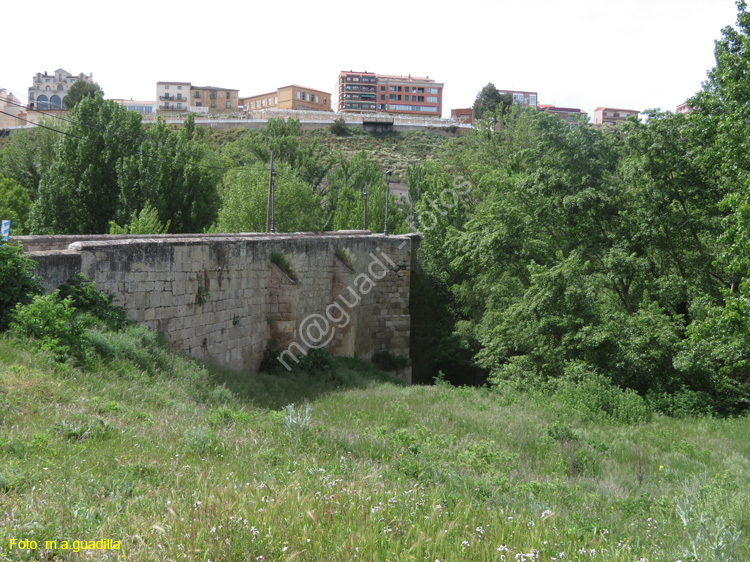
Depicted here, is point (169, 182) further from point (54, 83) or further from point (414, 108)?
point (54, 83)

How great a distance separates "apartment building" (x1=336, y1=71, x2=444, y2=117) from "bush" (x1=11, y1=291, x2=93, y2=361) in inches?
3809

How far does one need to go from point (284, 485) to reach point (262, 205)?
23731 mm

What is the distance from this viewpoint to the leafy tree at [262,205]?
2652cm

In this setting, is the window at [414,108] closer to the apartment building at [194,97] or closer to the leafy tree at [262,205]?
the apartment building at [194,97]

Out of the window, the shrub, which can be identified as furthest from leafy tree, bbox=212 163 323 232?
the window

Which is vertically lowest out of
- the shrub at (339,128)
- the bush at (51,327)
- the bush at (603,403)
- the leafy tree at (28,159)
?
the bush at (603,403)

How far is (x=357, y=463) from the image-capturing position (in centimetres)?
502

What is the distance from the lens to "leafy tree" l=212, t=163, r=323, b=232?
26516 mm

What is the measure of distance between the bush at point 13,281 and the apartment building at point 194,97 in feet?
287

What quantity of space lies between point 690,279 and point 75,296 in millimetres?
14488

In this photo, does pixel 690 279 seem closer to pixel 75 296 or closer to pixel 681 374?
pixel 681 374

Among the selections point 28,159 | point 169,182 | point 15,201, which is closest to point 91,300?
point 169,182

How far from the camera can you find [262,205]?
26.7 m

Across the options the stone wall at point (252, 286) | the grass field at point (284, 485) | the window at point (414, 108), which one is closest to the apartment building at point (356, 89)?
the window at point (414, 108)
